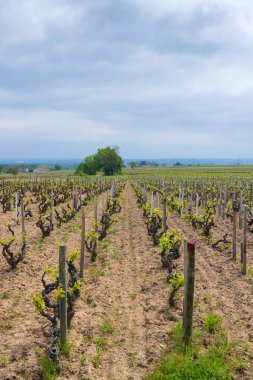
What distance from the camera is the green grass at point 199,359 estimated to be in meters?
4.87

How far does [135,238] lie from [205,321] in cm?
713

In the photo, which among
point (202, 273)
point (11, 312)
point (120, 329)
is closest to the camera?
point (120, 329)

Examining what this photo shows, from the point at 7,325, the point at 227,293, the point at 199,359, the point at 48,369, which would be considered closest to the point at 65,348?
the point at 48,369

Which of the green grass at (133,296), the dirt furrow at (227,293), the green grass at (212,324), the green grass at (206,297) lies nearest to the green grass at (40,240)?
the dirt furrow at (227,293)

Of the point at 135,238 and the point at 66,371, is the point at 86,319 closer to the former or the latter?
the point at 66,371

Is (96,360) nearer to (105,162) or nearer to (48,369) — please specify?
(48,369)

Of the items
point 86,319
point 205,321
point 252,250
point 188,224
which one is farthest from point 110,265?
point 188,224

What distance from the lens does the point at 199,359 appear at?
5.23 m

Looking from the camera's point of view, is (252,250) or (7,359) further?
(252,250)

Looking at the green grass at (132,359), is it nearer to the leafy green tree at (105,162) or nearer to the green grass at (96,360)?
the green grass at (96,360)

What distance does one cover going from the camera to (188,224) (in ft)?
53.8

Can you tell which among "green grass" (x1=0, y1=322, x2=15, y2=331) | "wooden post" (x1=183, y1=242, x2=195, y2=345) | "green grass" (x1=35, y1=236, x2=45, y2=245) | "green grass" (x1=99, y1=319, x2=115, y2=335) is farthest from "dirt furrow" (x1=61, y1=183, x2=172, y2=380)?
"green grass" (x1=35, y1=236, x2=45, y2=245)

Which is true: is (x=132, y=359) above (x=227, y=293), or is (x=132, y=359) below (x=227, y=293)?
below

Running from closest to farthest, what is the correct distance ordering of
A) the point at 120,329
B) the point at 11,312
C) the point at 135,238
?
the point at 120,329 < the point at 11,312 < the point at 135,238
